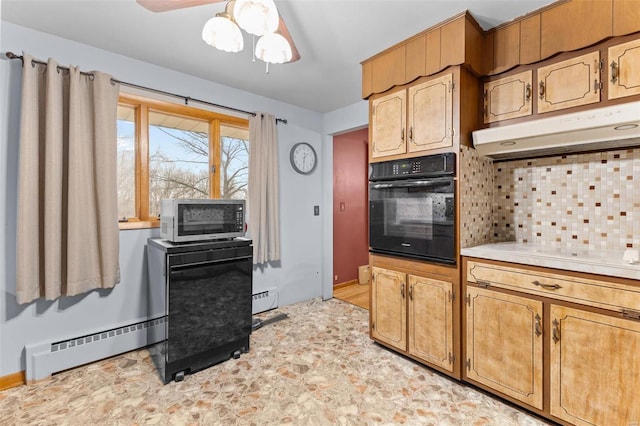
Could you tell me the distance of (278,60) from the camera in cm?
163

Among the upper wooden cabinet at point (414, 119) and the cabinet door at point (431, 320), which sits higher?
the upper wooden cabinet at point (414, 119)

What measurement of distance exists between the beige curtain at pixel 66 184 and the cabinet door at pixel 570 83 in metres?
3.12

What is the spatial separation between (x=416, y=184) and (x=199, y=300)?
1.84 m

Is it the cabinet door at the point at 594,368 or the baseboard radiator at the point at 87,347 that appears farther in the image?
the baseboard radiator at the point at 87,347

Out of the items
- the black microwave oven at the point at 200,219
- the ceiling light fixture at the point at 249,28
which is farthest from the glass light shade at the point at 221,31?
the black microwave oven at the point at 200,219

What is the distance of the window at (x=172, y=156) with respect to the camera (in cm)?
263

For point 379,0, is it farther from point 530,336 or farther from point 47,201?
point 47,201

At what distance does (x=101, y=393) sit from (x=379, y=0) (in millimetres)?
3100

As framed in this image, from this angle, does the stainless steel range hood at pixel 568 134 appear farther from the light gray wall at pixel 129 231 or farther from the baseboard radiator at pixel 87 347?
the baseboard radiator at pixel 87 347

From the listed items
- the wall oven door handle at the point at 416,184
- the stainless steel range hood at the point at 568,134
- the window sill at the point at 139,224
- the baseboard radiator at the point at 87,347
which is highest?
the stainless steel range hood at the point at 568,134

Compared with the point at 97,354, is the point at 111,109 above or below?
above

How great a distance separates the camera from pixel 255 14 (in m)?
1.23

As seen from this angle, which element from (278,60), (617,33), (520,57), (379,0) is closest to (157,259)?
(278,60)

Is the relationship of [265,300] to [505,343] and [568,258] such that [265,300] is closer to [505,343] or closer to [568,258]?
[505,343]
